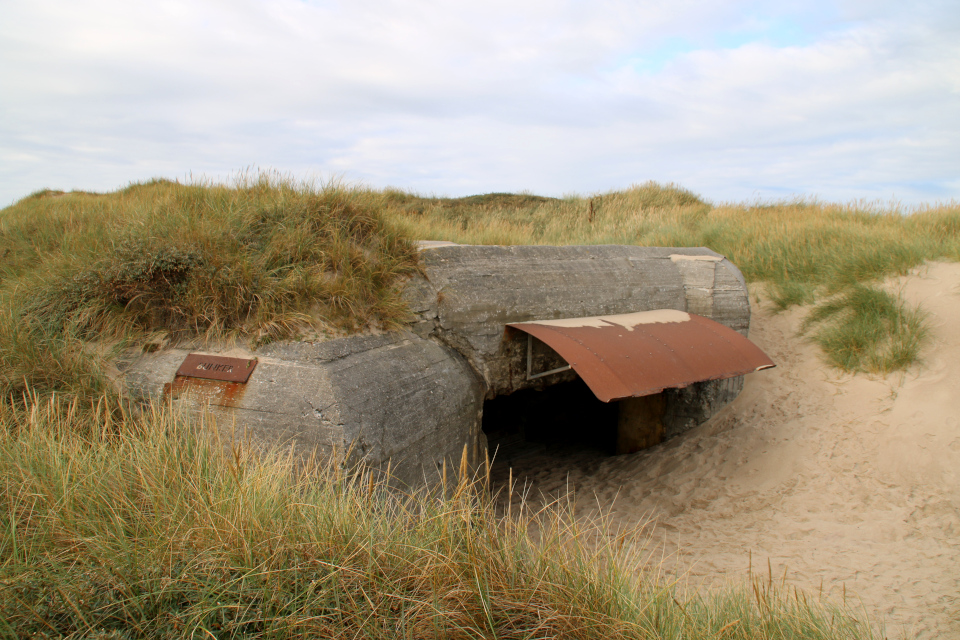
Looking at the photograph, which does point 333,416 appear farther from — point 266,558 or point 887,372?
point 887,372

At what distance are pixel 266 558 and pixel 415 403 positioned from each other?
195 centimetres

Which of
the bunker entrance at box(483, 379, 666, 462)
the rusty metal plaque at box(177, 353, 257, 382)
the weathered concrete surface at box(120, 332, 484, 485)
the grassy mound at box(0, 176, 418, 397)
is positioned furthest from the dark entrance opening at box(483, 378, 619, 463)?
the rusty metal plaque at box(177, 353, 257, 382)

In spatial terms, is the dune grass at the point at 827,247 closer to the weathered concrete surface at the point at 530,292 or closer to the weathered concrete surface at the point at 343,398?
the weathered concrete surface at the point at 530,292

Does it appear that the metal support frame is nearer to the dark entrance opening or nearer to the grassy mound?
the grassy mound

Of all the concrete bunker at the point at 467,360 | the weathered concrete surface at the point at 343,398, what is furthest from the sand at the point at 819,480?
the weathered concrete surface at the point at 343,398

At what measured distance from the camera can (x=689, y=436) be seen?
6.83m

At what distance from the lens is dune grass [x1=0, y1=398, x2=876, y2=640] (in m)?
2.06

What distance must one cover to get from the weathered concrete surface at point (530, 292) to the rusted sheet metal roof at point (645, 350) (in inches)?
8.0

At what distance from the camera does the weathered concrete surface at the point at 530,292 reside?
4.96m

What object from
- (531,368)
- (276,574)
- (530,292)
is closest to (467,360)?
(531,368)

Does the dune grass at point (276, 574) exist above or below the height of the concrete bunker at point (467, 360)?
below

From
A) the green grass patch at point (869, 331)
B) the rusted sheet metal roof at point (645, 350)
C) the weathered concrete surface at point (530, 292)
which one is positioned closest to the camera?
the rusted sheet metal roof at point (645, 350)

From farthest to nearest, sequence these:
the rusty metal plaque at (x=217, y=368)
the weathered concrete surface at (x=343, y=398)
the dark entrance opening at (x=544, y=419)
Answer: the dark entrance opening at (x=544, y=419) < the rusty metal plaque at (x=217, y=368) < the weathered concrete surface at (x=343, y=398)

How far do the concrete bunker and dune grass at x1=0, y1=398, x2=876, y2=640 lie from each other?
564 mm
